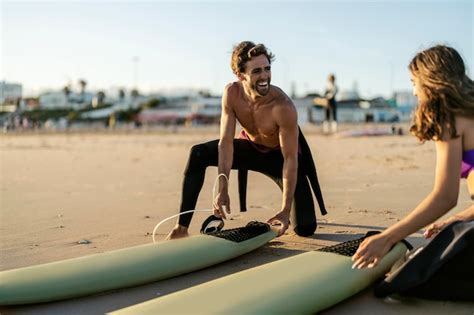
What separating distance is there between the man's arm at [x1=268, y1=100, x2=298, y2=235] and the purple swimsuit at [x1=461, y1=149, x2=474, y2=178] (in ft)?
4.74

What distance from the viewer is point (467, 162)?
2.65m

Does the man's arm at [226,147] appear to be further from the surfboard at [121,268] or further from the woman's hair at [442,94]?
the woman's hair at [442,94]

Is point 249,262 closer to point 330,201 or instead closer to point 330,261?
point 330,261

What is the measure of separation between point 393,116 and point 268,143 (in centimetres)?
4888

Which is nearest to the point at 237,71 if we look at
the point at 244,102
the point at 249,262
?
the point at 244,102

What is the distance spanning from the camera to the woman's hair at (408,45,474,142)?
246cm

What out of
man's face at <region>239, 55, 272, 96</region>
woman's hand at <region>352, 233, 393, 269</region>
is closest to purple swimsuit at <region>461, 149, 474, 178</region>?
woman's hand at <region>352, 233, 393, 269</region>

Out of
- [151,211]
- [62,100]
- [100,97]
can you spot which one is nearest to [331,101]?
[151,211]

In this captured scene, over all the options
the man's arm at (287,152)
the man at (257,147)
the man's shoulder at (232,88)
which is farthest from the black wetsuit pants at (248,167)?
the man's shoulder at (232,88)

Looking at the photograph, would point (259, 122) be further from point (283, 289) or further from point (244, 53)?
point (283, 289)

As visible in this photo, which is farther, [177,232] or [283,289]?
[177,232]

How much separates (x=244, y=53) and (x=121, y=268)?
1817mm

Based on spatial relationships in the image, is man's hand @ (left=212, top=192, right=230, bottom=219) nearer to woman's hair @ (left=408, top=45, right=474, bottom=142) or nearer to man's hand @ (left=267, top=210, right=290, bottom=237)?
man's hand @ (left=267, top=210, right=290, bottom=237)

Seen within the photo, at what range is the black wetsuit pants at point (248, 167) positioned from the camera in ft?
13.4
